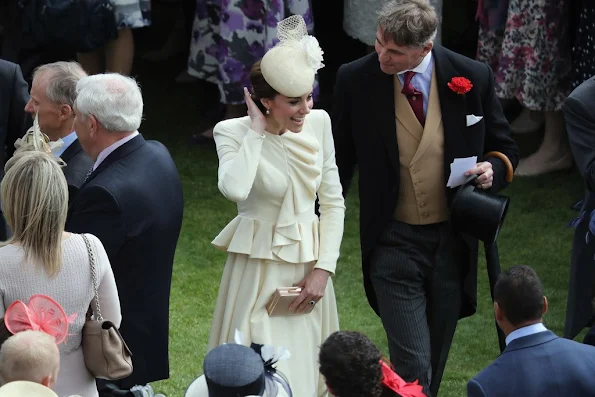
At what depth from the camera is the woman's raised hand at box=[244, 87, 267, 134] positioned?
471cm

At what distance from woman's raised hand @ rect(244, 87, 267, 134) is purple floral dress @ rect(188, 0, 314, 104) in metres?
3.81

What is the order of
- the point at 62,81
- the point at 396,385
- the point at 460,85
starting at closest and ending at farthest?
the point at 396,385 < the point at 460,85 < the point at 62,81

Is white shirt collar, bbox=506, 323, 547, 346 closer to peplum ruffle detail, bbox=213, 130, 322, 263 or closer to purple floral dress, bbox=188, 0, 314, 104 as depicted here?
peplum ruffle detail, bbox=213, 130, 322, 263

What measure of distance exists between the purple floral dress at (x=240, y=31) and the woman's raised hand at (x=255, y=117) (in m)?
3.81

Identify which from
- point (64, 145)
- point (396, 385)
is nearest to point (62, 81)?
point (64, 145)

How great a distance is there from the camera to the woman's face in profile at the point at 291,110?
15.4 ft

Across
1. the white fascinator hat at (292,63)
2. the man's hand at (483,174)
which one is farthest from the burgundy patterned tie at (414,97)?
the white fascinator hat at (292,63)

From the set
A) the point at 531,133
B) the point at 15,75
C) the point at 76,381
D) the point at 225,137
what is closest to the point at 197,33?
the point at 531,133

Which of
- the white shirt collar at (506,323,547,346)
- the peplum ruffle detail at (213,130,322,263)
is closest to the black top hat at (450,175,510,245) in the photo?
the peplum ruffle detail at (213,130,322,263)

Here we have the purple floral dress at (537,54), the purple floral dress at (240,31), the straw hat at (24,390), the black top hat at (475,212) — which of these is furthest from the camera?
the purple floral dress at (240,31)

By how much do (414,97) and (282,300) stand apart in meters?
1.00

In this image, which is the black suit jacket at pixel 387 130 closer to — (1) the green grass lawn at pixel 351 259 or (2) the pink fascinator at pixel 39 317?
(1) the green grass lawn at pixel 351 259

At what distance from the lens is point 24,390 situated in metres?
3.28

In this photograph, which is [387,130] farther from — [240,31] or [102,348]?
[240,31]
